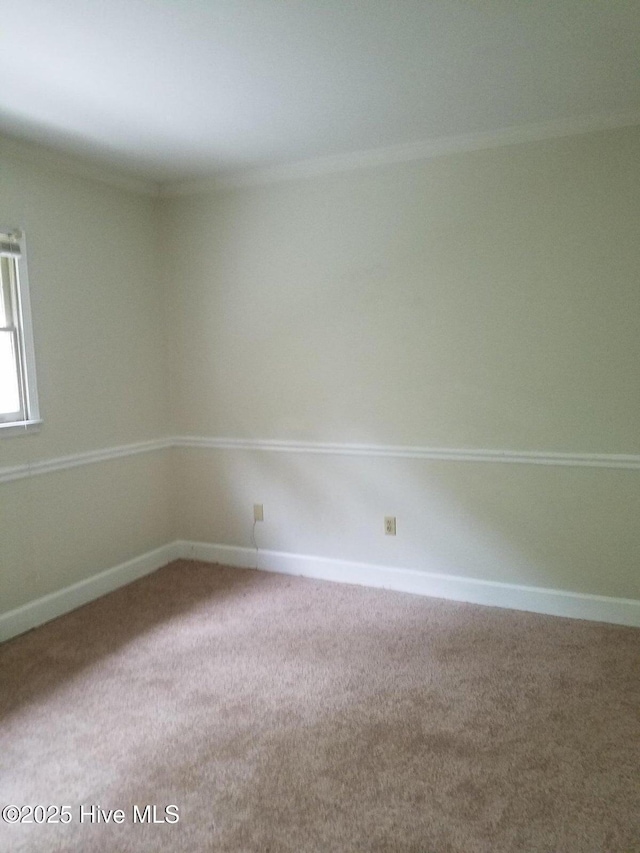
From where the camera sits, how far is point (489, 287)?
10.8 feet

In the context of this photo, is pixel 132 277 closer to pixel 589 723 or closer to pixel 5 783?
pixel 5 783

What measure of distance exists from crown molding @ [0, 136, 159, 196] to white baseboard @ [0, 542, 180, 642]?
7.79ft

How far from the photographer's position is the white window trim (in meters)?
3.12

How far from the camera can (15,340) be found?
315 centimetres

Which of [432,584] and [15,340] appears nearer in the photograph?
[15,340]

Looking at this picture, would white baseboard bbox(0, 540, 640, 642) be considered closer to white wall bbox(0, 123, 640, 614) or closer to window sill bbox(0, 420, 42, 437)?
white wall bbox(0, 123, 640, 614)

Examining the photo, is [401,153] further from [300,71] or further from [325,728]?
[325,728]

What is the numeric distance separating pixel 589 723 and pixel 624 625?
39.0 inches

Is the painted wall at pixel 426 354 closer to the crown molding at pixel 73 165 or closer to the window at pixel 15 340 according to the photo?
the crown molding at pixel 73 165

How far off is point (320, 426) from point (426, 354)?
0.83 meters

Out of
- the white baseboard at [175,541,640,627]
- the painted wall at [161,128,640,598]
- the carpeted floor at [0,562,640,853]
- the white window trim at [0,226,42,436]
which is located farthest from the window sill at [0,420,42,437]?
the white baseboard at [175,541,640,627]

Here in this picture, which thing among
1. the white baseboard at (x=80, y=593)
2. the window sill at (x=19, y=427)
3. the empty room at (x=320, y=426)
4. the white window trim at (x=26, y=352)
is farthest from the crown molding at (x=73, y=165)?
the white baseboard at (x=80, y=593)

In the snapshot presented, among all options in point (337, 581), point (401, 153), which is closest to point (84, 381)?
point (337, 581)

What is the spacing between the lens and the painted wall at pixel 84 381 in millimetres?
3178
